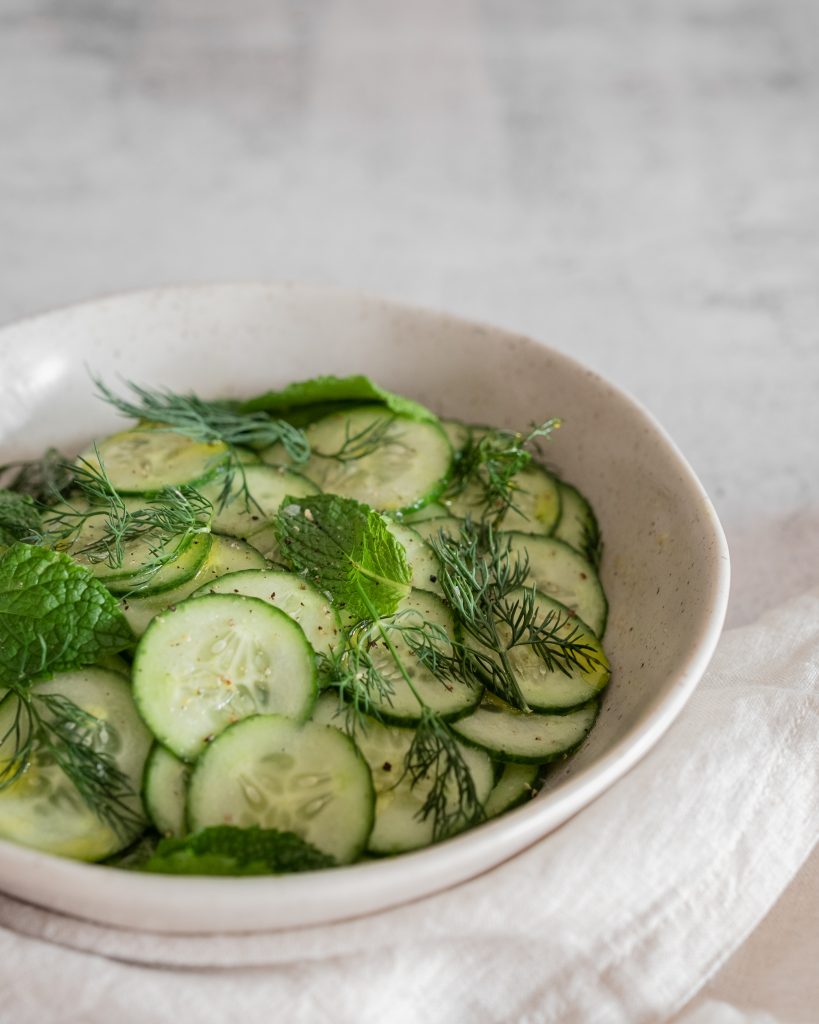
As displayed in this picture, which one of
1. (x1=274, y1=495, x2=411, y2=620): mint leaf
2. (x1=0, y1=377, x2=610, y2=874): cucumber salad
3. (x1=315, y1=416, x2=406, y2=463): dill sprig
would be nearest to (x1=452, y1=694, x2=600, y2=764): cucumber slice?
(x1=0, y1=377, x2=610, y2=874): cucumber salad

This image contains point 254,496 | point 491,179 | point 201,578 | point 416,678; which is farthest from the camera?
point 491,179

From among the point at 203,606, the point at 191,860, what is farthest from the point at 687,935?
the point at 203,606

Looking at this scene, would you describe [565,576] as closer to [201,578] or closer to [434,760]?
[434,760]

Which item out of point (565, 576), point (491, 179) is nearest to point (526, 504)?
point (565, 576)

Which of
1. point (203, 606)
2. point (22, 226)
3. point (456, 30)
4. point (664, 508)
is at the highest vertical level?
point (456, 30)

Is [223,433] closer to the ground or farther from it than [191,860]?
farther from it

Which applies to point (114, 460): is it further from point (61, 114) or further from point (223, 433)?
point (61, 114)

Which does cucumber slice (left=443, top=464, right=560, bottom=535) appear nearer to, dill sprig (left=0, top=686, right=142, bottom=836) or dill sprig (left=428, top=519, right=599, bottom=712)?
dill sprig (left=428, top=519, right=599, bottom=712)
